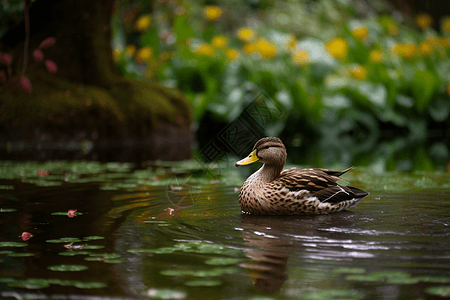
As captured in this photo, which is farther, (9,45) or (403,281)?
(9,45)

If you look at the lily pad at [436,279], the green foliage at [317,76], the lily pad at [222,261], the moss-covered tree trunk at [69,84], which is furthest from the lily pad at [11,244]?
the green foliage at [317,76]

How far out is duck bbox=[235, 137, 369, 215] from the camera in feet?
15.5

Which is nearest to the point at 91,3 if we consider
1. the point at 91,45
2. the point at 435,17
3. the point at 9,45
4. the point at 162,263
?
the point at 91,45

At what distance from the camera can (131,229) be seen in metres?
4.09

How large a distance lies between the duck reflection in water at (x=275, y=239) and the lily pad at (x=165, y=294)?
37 cm

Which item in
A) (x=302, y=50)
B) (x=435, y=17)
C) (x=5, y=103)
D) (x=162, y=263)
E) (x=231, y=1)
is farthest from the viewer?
(x=435, y=17)

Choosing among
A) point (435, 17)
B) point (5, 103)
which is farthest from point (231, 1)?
point (5, 103)

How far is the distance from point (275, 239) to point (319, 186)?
1254mm

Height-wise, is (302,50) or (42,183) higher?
(302,50)

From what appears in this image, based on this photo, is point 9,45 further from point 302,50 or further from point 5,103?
point 302,50

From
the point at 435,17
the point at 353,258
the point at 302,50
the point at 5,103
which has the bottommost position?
the point at 353,258

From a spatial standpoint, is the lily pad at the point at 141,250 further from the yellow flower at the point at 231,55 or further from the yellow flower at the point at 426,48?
the yellow flower at the point at 426,48

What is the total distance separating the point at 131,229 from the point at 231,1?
51.9 ft

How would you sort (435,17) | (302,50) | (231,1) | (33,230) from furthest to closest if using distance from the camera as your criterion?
(435,17) < (231,1) < (302,50) < (33,230)
